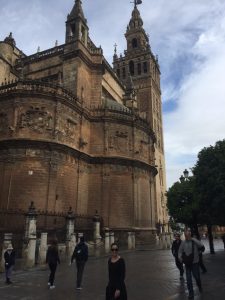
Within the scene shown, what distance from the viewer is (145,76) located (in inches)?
2238

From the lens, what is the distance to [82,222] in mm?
25047

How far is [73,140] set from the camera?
26594 millimetres

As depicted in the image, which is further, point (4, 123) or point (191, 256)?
point (4, 123)

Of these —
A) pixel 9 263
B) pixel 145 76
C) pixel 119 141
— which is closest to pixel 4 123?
pixel 119 141

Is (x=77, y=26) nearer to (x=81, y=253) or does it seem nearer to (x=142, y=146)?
(x=142, y=146)

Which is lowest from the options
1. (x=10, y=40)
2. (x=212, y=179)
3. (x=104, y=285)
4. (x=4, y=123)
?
(x=104, y=285)

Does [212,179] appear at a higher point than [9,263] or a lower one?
higher

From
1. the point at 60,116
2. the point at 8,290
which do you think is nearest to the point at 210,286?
the point at 8,290

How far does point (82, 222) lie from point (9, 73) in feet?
58.6

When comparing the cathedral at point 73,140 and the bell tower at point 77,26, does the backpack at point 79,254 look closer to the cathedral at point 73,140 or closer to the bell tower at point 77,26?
the cathedral at point 73,140

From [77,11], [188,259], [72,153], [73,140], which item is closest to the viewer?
[188,259]

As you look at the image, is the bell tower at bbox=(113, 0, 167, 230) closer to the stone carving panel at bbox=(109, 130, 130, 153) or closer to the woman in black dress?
the stone carving panel at bbox=(109, 130, 130, 153)

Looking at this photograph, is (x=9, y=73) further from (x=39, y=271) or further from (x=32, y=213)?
(x=39, y=271)

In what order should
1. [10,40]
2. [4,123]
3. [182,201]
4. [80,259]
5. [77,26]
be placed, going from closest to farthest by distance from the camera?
[80,259]
[4,123]
[77,26]
[182,201]
[10,40]
